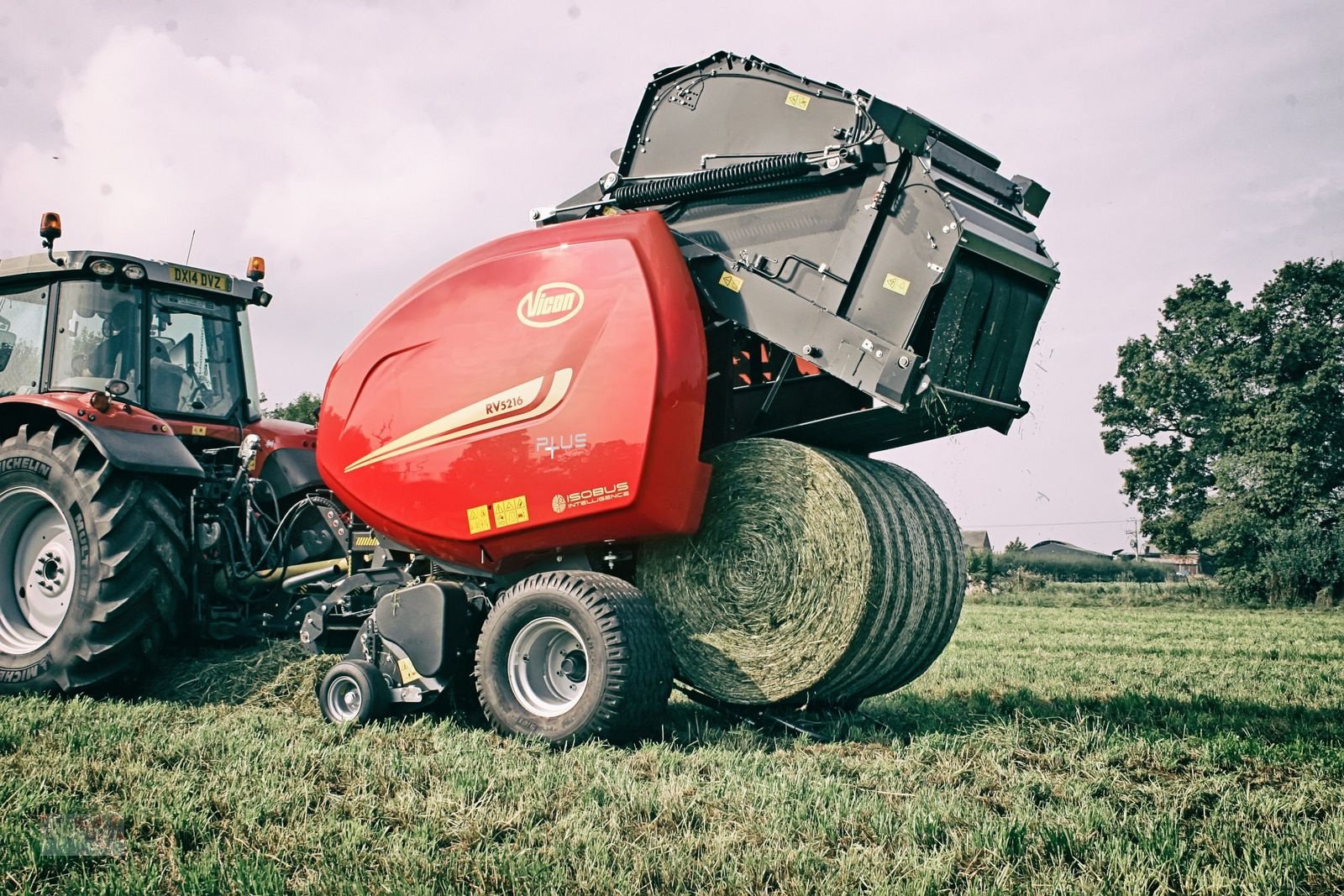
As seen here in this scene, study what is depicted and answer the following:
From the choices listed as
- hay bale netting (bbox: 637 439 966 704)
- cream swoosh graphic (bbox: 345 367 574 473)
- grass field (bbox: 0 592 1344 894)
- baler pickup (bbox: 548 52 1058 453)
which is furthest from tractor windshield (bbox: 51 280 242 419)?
hay bale netting (bbox: 637 439 966 704)

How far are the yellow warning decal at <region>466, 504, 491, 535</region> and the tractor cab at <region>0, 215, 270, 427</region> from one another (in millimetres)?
2509

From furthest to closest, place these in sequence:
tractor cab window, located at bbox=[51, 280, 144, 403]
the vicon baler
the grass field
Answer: tractor cab window, located at bbox=[51, 280, 144, 403], the vicon baler, the grass field

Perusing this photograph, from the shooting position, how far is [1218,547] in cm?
2969

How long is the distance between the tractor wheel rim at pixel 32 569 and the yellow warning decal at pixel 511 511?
8.39ft

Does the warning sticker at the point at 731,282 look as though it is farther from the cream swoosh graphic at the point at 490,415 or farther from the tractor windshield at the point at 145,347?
the tractor windshield at the point at 145,347

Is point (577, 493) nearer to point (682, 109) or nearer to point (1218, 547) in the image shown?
point (682, 109)

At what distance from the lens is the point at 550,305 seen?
564 centimetres

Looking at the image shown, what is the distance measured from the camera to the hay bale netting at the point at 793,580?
511cm

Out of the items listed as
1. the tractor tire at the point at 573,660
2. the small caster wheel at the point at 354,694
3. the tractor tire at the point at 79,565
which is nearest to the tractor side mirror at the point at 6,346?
the tractor tire at the point at 79,565

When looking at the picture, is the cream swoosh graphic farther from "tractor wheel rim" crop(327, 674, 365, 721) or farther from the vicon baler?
"tractor wheel rim" crop(327, 674, 365, 721)

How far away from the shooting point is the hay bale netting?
511cm

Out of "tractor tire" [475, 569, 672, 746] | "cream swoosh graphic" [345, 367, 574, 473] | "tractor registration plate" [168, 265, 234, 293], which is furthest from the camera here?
"tractor registration plate" [168, 265, 234, 293]

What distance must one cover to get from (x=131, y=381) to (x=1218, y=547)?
95.1ft

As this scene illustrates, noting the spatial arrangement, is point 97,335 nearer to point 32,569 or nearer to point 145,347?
point 145,347
